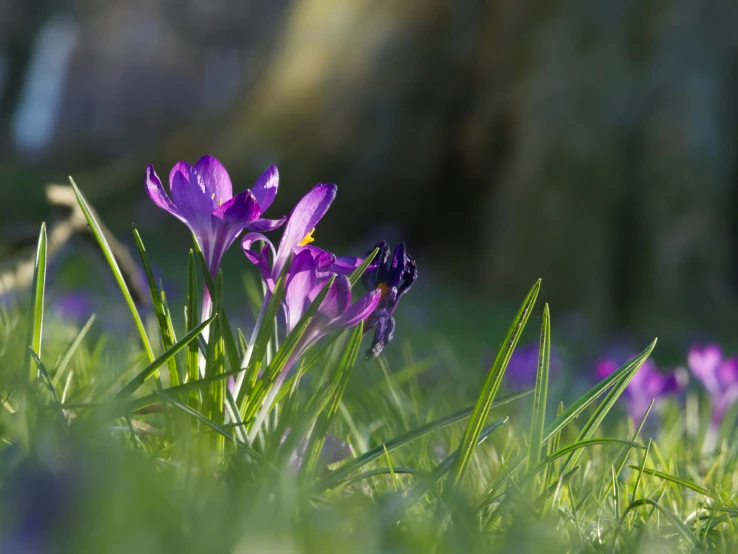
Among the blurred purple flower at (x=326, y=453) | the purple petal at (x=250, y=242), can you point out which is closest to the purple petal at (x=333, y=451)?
the blurred purple flower at (x=326, y=453)

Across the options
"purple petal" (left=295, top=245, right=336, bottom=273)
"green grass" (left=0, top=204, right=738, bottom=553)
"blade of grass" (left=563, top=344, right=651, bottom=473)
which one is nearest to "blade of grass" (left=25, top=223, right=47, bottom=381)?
"green grass" (left=0, top=204, right=738, bottom=553)

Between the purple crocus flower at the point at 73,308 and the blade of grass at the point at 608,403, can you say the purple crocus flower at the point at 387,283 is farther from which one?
the purple crocus flower at the point at 73,308

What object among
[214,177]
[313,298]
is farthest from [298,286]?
[214,177]

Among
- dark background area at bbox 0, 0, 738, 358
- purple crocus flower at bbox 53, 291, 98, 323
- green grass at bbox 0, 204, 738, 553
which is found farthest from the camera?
dark background area at bbox 0, 0, 738, 358

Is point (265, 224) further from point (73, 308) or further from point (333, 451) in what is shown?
point (73, 308)

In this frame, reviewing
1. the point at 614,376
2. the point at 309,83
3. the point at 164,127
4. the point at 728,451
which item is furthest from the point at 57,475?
the point at 164,127

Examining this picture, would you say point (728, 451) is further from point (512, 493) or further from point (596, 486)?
point (512, 493)

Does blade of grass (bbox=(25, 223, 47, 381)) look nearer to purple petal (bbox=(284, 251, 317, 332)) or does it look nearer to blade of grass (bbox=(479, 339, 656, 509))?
purple petal (bbox=(284, 251, 317, 332))

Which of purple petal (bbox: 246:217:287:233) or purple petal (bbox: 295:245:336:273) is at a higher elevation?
purple petal (bbox: 246:217:287:233)
